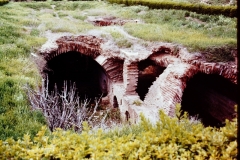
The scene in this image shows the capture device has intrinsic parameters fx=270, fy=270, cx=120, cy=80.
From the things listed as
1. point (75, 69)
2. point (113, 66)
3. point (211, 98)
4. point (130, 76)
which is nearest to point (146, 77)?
point (113, 66)

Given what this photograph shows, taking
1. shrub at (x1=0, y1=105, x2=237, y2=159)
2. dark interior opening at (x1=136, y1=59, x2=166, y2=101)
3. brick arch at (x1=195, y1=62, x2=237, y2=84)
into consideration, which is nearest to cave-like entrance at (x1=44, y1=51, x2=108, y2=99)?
dark interior opening at (x1=136, y1=59, x2=166, y2=101)

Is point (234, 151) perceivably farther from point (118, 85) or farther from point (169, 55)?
point (118, 85)

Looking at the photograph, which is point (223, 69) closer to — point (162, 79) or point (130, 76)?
point (162, 79)

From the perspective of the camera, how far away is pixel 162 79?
8234mm

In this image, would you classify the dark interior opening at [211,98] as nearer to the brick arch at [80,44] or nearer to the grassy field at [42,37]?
the grassy field at [42,37]

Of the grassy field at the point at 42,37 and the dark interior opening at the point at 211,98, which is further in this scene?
the dark interior opening at the point at 211,98

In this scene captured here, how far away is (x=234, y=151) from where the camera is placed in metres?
2.57

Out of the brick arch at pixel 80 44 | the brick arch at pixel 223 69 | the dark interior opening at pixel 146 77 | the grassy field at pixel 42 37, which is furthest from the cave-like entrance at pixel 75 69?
the brick arch at pixel 223 69

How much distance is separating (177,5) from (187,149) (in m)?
13.9

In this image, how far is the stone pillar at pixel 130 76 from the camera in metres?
9.30

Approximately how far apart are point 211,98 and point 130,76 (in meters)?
3.07

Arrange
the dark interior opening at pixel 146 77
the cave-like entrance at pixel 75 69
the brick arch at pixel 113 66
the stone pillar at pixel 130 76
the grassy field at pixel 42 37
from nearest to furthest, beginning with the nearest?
the grassy field at pixel 42 37, the stone pillar at pixel 130 76, the brick arch at pixel 113 66, the dark interior opening at pixel 146 77, the cave-like entrance at pixel 75 69

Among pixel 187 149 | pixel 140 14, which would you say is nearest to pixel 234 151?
pixel 187 149

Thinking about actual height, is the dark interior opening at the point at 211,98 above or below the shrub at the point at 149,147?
below
